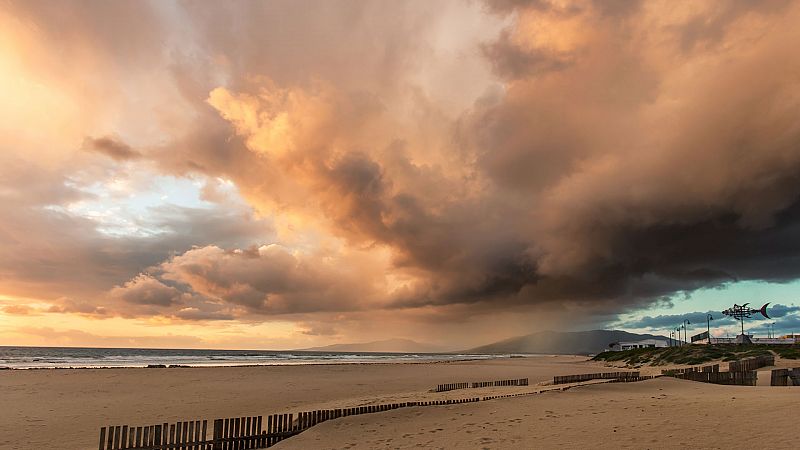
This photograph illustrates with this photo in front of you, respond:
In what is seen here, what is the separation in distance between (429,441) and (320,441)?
12.5 ft

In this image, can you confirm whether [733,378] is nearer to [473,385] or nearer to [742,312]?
[473,385]

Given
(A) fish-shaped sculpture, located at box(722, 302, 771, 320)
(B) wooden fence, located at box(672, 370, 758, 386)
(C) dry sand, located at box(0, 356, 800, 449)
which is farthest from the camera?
(A) fish-shaped sculpture, located at box(722, 302, 771, 320)

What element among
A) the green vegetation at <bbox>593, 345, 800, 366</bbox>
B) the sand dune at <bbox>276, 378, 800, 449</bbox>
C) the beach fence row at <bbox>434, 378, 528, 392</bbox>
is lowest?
the green vegetation at <bbox>593, 345, 800, 366</bbox>

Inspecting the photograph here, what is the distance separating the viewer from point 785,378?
31938mm

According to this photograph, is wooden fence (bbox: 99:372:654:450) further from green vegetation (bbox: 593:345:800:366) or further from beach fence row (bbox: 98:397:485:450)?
green vegetation (bbox: 593:345:800:366)

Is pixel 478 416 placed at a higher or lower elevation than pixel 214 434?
lower

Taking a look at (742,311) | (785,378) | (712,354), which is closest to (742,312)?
(742,311)

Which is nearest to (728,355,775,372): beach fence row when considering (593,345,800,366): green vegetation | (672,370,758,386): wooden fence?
(672,370,758,386): wooden fence

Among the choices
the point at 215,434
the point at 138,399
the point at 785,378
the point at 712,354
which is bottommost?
the point at 712,354

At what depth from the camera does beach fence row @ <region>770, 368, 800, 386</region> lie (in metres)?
31.5

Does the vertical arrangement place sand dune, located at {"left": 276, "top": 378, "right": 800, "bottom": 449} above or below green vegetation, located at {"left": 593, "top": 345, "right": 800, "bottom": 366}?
above

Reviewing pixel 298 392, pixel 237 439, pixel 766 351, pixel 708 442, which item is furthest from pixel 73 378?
pixel 766 351

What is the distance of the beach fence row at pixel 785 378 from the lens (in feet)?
103

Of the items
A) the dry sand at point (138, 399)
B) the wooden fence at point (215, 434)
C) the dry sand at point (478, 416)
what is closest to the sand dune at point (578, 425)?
the dry sand at point (478, 416)
